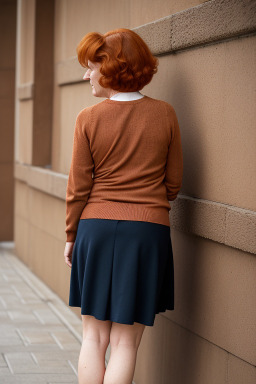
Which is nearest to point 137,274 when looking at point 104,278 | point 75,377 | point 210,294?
point 104,278

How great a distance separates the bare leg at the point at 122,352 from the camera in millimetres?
3352

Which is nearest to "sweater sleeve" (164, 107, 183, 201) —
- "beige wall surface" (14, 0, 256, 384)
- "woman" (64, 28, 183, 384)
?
"woman" (64, 28, 183, 384)

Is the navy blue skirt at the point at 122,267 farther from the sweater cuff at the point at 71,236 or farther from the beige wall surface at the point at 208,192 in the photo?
the beige wall surface at the point at 208,192

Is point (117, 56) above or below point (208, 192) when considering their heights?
above

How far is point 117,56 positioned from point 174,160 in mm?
562

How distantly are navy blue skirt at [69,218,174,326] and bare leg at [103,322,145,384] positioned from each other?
0.36 ft

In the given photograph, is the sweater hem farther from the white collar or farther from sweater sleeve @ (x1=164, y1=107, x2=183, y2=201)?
the white collar

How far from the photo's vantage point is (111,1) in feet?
17.7

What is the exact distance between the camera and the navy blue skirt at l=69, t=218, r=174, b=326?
3.26 metres

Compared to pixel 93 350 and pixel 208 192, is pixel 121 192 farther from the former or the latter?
pixel 93 350

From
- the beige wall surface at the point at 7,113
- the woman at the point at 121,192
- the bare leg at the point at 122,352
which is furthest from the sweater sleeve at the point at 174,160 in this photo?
the beige wall surface at the point at 7,113

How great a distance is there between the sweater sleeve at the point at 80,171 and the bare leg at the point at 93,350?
0.51 m

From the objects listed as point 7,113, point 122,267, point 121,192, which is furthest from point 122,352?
point 7,113

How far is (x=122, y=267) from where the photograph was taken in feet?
10.8
